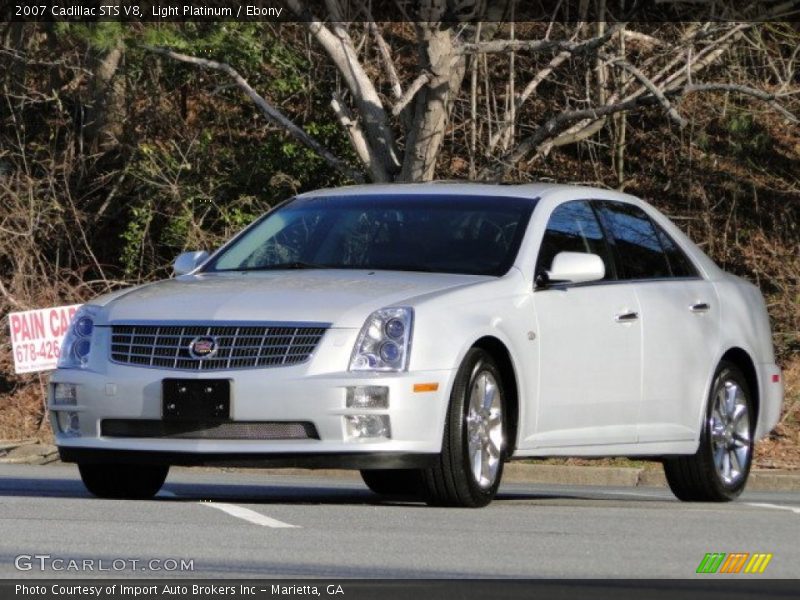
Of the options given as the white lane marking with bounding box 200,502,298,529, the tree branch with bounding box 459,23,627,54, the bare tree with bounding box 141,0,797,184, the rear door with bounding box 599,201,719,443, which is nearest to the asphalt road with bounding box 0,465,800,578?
the white lane marking with bounding box 200,502,298,529

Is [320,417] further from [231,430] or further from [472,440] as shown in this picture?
[472,440]

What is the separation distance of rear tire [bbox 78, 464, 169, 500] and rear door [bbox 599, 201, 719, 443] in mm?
2735

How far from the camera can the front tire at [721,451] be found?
40.2 feet

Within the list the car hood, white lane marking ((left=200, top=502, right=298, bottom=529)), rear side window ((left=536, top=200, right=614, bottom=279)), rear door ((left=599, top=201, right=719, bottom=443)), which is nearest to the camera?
white lane marking ((left=200, top=502, right=298, bottom=529))

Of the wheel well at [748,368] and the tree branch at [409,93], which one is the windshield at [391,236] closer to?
the wheel well at [748,368]

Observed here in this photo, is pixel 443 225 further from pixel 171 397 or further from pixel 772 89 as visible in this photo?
pixel 772 89

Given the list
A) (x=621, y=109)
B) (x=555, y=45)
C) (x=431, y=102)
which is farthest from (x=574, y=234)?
(x=431, y=102)

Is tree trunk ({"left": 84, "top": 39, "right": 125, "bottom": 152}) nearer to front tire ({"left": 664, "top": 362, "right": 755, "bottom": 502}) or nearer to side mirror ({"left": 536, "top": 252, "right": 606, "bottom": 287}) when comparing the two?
front tire ({"left": 664, "top": 362, "right": 755, "bottom": 502})

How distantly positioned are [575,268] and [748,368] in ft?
7.88

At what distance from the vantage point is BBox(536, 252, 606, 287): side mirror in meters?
10.9

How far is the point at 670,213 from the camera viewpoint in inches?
1014

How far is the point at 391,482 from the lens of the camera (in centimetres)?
1246

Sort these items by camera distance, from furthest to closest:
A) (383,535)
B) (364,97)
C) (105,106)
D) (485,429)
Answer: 1. (105,106)
2. (364,97)
3. (485,429)
4. (383,535)

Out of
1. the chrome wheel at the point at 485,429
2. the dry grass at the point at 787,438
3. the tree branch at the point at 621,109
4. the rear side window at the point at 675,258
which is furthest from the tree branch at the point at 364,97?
the chrome wheel at the point at 485,429
